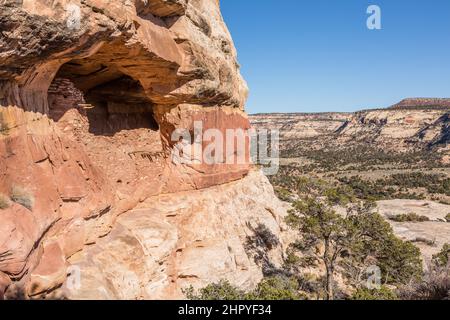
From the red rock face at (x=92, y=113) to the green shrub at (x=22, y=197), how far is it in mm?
23

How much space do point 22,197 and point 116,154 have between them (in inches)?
220

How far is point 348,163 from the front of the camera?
8138cm

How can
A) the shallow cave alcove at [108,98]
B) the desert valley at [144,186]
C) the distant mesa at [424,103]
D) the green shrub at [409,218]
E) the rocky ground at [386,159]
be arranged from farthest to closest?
the distant mesa at [424,103], the rocky ground at [386,159], the green shrub at [409,218], the shallow cave alcove at [108,98], the desert valley at [144,186]

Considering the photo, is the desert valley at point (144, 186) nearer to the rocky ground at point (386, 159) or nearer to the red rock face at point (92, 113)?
the red rock face at point (92, 113)

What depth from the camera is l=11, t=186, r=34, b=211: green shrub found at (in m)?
7.80

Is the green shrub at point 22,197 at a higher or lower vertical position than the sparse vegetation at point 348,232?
higher

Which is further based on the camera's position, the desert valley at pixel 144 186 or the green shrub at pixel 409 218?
the green shrub at pixel 409 218

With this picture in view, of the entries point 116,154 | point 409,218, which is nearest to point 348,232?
point 116,154

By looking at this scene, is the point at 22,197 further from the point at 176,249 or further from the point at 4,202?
the point at 176,249

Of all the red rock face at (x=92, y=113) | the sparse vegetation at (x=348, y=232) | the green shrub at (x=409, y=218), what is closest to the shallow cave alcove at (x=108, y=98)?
the red rock face at (x=92, y=113)

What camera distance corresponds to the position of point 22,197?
7.89 metres

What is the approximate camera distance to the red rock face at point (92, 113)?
745cm

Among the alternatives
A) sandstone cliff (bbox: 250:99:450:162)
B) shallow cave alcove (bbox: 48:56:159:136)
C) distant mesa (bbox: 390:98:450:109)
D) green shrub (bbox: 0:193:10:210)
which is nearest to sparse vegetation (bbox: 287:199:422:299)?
shallow cave alcove (bbox: 48:56:159:136)
